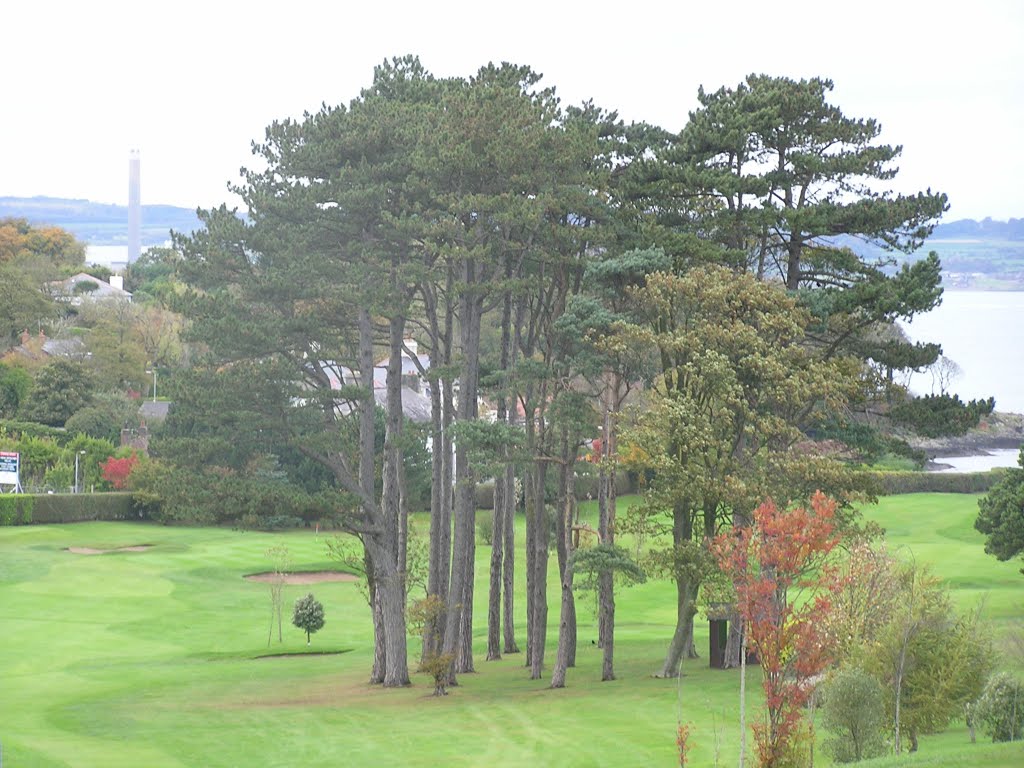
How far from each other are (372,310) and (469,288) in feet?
9.32

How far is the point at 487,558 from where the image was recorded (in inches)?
2869

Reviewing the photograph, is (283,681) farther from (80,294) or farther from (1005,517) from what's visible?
(80,294)

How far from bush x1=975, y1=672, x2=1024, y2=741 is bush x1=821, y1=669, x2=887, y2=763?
229cm

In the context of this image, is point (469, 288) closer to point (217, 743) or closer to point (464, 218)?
point (464, 218)

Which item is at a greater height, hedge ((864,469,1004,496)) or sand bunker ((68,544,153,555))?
hedge ((864,469,1004,496))

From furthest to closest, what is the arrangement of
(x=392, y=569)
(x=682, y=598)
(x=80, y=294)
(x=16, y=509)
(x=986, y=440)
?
(x=80, y=294) → (x=986, y=440) → (x=16, y=509) → (x=392, y=569) → (x=682, y=598)

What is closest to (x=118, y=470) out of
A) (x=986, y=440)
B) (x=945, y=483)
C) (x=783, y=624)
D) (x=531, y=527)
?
(x=531, y=527)

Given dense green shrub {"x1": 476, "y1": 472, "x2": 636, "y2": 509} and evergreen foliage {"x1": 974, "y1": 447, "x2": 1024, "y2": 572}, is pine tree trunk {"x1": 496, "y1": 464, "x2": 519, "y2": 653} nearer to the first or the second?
evergreen foliage {"x1": 974, "y1": 447, "x2": 1024, "y2": 572}

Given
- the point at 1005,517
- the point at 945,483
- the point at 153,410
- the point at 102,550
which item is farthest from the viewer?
the point at 153,410

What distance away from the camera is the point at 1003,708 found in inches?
1061

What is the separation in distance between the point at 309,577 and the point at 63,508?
18.2m

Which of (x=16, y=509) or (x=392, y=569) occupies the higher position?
(x=16, y=509)

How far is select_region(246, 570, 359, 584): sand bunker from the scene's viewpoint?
223 ft

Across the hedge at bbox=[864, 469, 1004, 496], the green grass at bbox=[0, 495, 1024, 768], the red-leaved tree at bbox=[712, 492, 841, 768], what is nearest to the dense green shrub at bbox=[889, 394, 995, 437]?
the green grass at bbox=[0, 495, 1024, 768]
